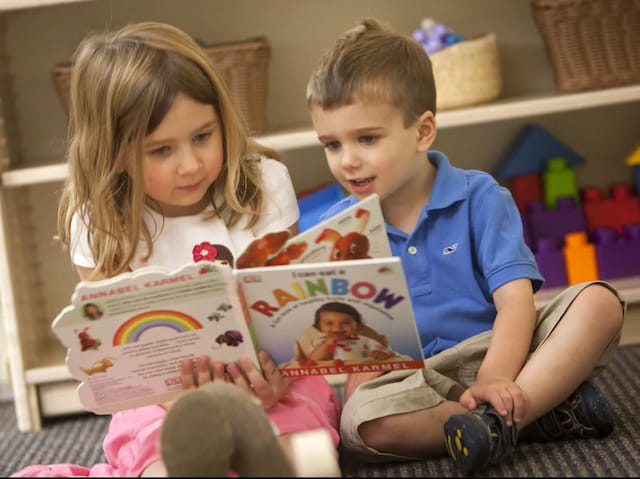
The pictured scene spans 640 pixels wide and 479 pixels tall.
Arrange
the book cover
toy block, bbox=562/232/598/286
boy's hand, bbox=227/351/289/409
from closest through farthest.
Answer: the book cover → boy's hand, bbox=227/351/289/409 → toy block, bbox=562/232/598/286

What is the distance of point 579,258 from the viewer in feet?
5.88

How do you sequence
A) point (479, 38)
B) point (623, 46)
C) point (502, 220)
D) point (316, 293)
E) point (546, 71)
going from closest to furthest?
point (316, 293), point (502, 220), point (623, 46), point (479, 38), point (546, 71)

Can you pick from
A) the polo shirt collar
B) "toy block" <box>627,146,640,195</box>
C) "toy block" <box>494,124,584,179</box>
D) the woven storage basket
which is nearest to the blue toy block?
the woven storage basket

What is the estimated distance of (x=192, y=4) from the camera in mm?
1913

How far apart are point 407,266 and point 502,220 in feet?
0.45

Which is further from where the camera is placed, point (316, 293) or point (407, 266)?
point (407, 266)

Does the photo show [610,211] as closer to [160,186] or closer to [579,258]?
[579,258]

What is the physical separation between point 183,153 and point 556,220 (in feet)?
3.10

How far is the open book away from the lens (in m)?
0.97

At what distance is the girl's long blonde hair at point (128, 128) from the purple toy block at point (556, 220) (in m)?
0.77

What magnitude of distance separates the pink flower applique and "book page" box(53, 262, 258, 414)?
0.23m

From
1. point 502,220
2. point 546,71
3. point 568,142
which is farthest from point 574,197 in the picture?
point 502,220

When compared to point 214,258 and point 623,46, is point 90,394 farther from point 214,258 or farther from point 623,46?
point 623,46

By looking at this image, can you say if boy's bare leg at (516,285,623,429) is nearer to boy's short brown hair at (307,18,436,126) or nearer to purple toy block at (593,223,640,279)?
boy's short brown hair at (307,18,436,126)
